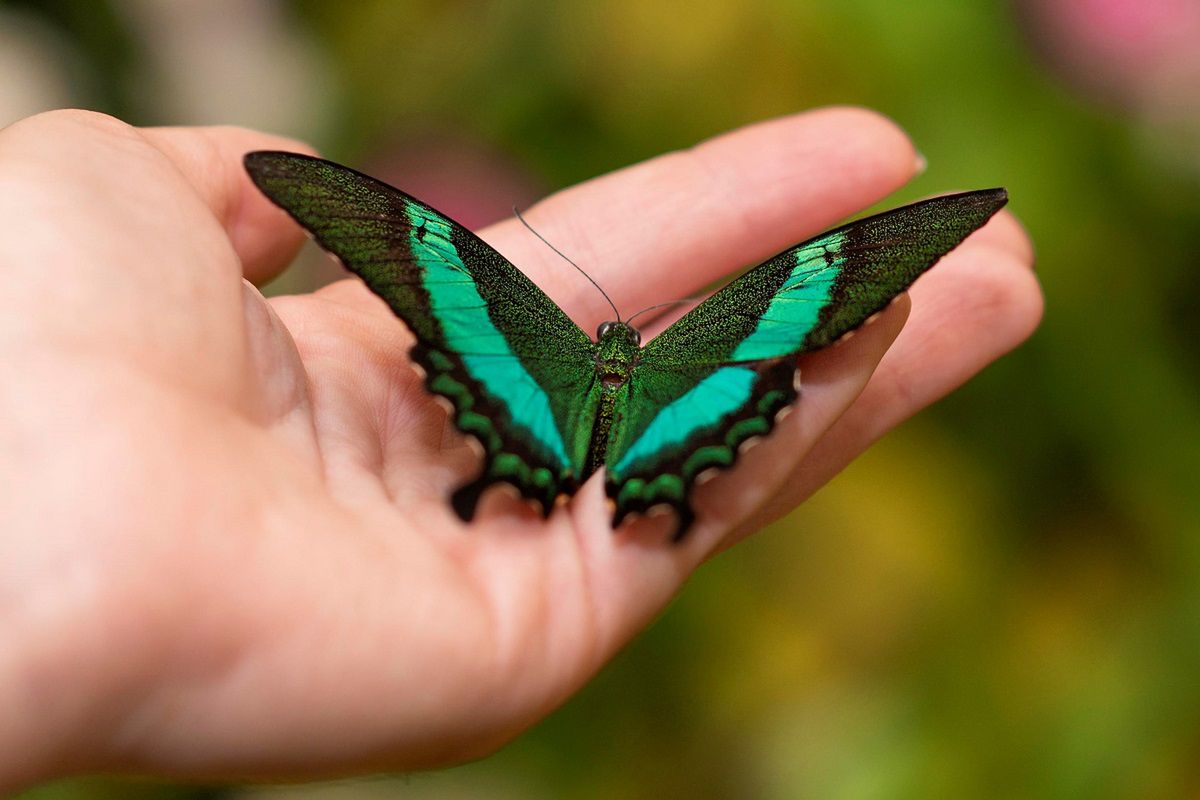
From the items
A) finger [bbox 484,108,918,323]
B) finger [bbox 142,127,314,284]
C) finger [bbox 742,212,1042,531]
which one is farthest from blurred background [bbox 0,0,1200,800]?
finger [bbox 142,127,314,284]

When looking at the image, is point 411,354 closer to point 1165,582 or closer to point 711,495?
point 711,495

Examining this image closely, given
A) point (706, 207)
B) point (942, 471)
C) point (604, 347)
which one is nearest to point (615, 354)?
point (604, 347)

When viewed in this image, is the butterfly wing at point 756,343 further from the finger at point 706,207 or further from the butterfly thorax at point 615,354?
the finger at point 706,207

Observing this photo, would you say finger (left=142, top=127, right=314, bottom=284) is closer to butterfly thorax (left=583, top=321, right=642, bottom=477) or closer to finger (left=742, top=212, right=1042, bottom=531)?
butterfly thorax (left=583, top=321, right=642, bottom=477)

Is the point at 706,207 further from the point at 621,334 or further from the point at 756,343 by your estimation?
the point at 756,343

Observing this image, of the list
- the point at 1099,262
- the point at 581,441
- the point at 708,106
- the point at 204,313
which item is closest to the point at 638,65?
the point at 708,106

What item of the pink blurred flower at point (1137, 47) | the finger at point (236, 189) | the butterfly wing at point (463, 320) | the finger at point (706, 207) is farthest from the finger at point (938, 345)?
the finger at point (236, 189)

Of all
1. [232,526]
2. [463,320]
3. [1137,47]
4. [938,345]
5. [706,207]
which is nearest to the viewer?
[232,526]
